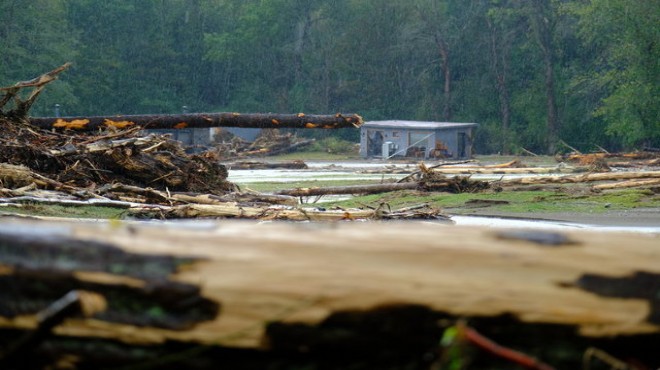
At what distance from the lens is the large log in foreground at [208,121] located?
18391 mm

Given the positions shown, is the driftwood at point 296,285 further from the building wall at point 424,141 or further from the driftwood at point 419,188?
the building wall at point 424,141

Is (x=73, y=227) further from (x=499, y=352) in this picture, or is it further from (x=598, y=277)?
(x=598, y=277)

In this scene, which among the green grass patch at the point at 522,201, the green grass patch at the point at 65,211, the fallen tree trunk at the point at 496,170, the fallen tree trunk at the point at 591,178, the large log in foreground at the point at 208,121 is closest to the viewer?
the green grass patch at the point at 65,211

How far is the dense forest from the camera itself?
68375 mm

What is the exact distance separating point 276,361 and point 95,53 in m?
74.2

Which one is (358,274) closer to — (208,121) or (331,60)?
(208,121)

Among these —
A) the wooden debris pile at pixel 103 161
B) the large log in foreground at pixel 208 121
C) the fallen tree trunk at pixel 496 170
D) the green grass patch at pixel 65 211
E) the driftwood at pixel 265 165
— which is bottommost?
the driftwood at pixel 265 165

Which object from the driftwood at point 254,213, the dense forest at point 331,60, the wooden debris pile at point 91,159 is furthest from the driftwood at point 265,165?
the driftwood at point 254,213

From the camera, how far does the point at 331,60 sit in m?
79.4

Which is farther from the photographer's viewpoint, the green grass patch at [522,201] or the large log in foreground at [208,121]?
the green grass patch at [522,201]

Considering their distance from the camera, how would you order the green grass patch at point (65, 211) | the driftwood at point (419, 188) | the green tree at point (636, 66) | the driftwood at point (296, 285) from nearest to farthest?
the driftwood at point (296, 285) → the green grass patch at point (65, 211) → the driftwood at point (419, 188) → the green tree at point (636, 66)

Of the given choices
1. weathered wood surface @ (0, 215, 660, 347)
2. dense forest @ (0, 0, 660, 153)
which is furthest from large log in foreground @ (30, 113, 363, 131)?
dense forest @ (0, 0, 660, 153)

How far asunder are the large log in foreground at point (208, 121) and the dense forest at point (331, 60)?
155 ft

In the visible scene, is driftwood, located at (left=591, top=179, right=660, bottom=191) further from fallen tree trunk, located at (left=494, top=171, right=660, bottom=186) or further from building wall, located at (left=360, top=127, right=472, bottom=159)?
building wall, located at (left=360, top=127, right=472, bottom=159)
